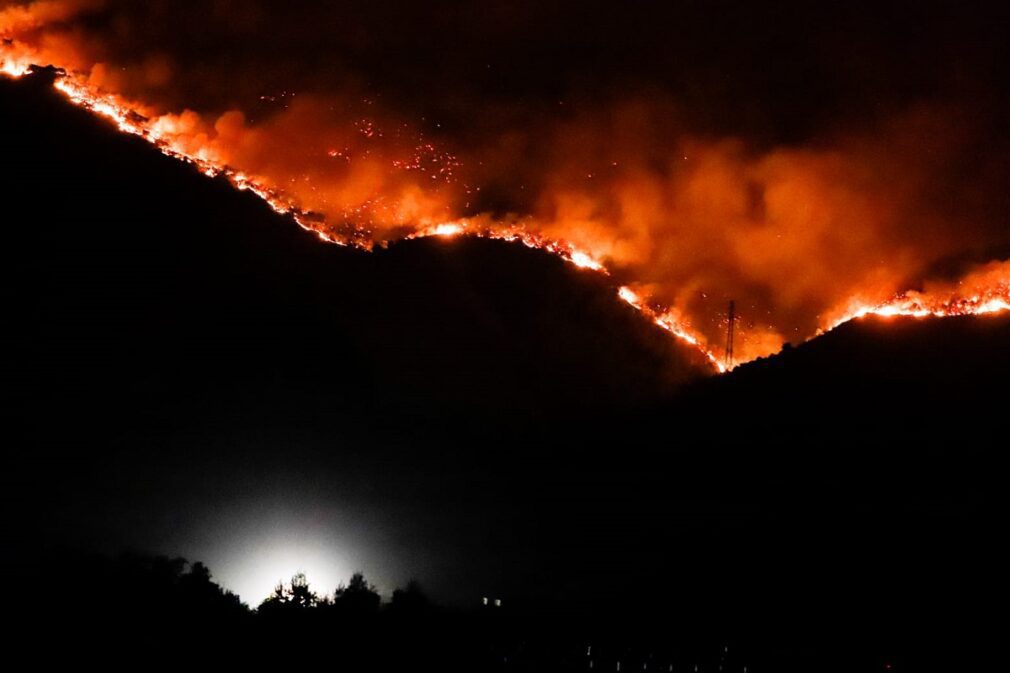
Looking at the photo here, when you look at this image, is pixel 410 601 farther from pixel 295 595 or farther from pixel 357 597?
pixel 295 595

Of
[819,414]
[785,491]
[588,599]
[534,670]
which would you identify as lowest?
[534,670]

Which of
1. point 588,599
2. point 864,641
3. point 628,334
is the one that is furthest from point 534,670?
point 628,334

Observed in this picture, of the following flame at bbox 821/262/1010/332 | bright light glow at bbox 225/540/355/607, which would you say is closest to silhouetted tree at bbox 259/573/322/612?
bright light glow at bbox 225/540/355/607

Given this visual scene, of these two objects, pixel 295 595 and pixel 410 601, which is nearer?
pixel 295 595

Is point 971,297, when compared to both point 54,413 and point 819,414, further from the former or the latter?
point 54,413

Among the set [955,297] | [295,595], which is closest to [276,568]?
[295,595]

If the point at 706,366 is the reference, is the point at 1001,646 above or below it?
below

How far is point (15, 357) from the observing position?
30.4 meters

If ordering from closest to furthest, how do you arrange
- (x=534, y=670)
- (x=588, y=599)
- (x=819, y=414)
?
(x=534, y=670)
(x=588, y=599)
(x=819, y=414)

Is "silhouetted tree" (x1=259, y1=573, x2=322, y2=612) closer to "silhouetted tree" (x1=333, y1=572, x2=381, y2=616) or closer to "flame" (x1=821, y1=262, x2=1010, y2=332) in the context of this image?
"silhouetted tree" (x1=333, y1=572, x2=381, y2=616)

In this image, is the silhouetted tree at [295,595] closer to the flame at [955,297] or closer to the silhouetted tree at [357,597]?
the silhouetted tree at [357,597]

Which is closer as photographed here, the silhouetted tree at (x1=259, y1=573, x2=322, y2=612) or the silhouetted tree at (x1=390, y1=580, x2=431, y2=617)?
the silhouetted tree at (x1=259, y1=573, x2=322, y2=612)

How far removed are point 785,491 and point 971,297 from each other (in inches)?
302

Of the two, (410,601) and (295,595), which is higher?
(410,601)
